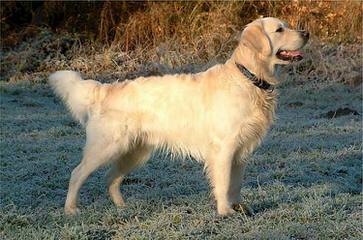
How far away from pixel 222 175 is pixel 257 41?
43.6 inches

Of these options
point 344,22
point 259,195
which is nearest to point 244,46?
point 259,195

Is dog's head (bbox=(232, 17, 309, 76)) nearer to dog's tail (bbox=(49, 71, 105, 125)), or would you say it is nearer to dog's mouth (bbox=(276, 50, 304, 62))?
dog's mouth (bbox=(276, 50, 304, 62))

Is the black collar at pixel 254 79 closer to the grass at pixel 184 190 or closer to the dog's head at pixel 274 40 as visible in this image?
the dog's head at pixel 274 40

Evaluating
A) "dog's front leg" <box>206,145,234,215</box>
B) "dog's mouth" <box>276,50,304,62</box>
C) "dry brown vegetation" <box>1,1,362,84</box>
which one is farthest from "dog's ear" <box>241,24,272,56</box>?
"dry brown vegetation" <box>1,1,362,84</box>

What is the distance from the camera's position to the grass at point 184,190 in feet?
14.6

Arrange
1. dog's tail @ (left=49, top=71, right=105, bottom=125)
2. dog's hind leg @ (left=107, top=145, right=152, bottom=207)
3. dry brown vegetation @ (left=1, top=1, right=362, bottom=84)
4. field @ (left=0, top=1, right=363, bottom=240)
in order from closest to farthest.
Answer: field @ (left=0, top=1, right=363, bottom=240) → dog's tail @ (left=49, top=71, right=105, bottom=125) → dog's hind leg @ (left=107, top=145, right=152, bottom=207) → dry brown vegetation @ (left=1, top=1, right=362, bottom=84)

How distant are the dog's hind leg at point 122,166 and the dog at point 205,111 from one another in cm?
7

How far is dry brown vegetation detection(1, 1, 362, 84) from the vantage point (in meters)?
13.2

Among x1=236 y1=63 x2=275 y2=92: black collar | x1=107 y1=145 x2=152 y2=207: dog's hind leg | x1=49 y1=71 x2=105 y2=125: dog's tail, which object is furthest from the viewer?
x1=107 y1=145 x2=152 y2=207: dog's hind leg

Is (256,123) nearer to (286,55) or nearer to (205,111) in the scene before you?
(205,111)

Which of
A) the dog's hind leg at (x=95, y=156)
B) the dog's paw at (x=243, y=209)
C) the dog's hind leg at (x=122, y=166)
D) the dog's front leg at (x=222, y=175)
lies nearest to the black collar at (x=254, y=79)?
the dog's front leg at (x=222, y=175)

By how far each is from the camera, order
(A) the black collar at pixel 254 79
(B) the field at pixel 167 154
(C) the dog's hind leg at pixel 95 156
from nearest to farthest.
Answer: (B) the field at pixel 167 154
(A) the black collar at pixel 254 79
(C) the dog's hind leg at pixel 95 156

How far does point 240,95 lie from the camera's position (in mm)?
4910

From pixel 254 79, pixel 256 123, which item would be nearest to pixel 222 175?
pixel 256 123
